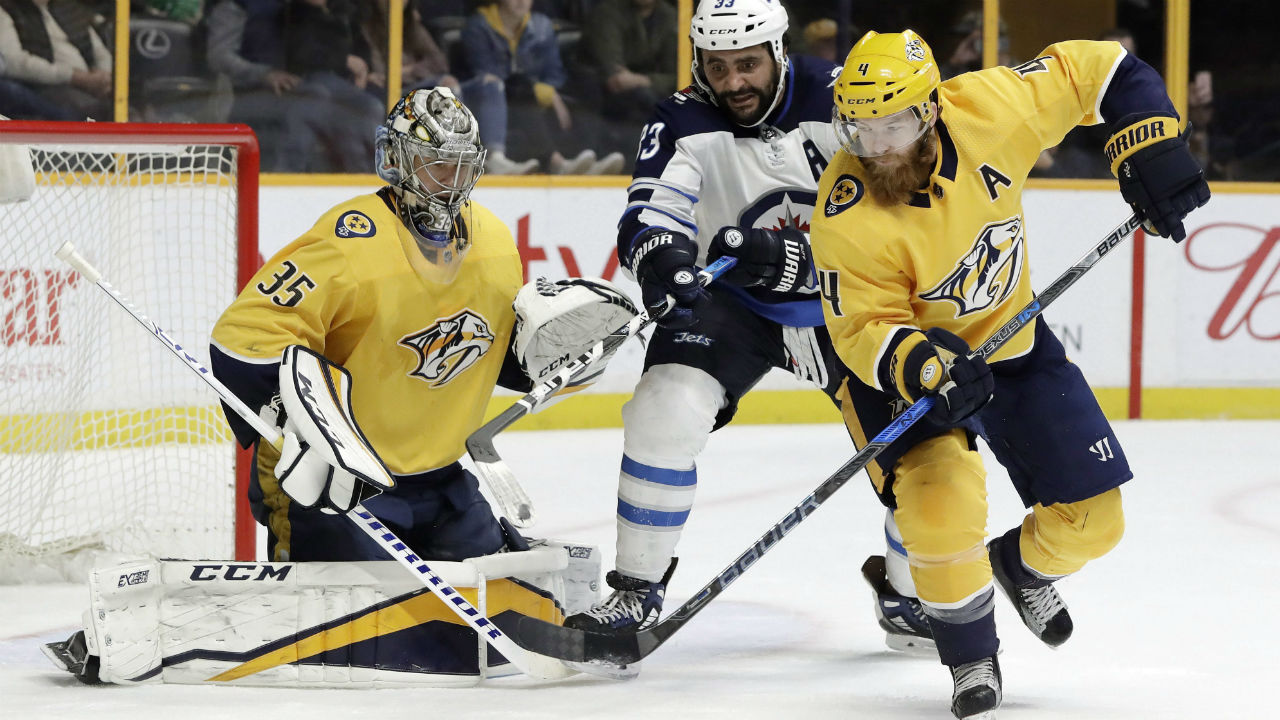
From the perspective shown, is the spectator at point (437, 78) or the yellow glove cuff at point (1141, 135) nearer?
the yellow glove cuff at point (1141, 135)

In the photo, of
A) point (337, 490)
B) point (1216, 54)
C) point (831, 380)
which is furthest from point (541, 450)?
point (1216, 54)

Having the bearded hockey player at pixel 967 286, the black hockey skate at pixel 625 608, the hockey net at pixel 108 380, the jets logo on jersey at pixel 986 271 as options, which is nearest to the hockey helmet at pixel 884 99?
the bearded hockey player at pixel 967 286

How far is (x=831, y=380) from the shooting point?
9.32 ft

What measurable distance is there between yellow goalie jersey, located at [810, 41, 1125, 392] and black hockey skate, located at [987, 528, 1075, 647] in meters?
0.37

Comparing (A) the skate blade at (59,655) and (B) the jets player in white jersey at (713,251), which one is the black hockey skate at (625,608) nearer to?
(B) the jets player in white jersey at (713,251)

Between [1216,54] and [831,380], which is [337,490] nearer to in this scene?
[831,380]

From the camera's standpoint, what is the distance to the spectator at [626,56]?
233 inches


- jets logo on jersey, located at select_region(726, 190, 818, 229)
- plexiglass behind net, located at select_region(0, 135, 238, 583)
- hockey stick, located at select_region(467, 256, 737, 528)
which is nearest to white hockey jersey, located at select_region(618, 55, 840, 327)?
jets logo on jersey, located at select_region(726, 190, 818, 229)

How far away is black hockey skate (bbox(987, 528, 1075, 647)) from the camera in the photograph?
2650 mm

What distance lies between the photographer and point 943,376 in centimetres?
226

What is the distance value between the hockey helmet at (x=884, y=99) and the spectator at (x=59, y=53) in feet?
12.0

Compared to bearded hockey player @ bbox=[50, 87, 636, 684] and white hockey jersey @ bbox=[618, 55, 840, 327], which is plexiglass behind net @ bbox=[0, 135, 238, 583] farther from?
white hockey jersey @ bbox=[618, 55, 840, 327]

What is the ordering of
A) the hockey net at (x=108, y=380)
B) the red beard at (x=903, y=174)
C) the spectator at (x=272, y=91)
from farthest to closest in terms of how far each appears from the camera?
the spectator at (x=272, y=91), the hockey net at (x=108, y=380), the red beard at (x=903, y=174)

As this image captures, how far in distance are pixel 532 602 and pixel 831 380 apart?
67 centimetres
